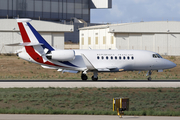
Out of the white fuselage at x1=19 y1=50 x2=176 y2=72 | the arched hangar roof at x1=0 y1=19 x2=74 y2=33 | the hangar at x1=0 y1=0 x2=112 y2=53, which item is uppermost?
the hangar at x1=0 y1=0 x2=112 y2=53

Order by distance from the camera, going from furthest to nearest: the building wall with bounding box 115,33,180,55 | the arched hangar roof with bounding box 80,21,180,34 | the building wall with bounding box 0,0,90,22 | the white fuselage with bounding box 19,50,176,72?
the building wall with bounding box 0,0,90,22 → the building wall with bounding box 115,33,180,55 → the arched hangar roof with bounding box 80,21,180,34 → the white fuselage with bounding box 19,50,176,72

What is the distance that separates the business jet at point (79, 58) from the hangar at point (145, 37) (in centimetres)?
3010

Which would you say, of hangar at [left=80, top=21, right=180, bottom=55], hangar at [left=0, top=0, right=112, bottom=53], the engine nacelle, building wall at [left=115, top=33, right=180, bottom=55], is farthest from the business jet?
hangar at [left=0, top=0, right=112, bottom=53]

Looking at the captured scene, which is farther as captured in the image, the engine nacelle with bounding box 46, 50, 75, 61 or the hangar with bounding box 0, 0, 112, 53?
the hangar with bounding box 0, 0, 112, 53

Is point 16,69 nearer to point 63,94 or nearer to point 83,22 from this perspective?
point 63,94

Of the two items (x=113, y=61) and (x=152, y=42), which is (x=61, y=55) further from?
(x=152, y=42)

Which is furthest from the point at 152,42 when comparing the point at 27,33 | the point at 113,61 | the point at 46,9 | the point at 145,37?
the point at 27,33

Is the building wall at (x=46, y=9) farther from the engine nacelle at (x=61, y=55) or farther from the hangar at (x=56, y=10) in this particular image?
the engine nacelle at (x=61, y=55)

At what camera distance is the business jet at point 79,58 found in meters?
34.5

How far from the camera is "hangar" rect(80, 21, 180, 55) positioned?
68.2 metres

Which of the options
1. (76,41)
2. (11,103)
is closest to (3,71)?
(11,103)

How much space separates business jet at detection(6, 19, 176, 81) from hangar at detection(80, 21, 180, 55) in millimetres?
30098

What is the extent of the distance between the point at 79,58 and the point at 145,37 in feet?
119

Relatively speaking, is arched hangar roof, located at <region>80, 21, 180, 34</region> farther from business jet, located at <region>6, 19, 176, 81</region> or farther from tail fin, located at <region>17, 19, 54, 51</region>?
tail fin, located at <region>17, 19, 54, 51</region>
